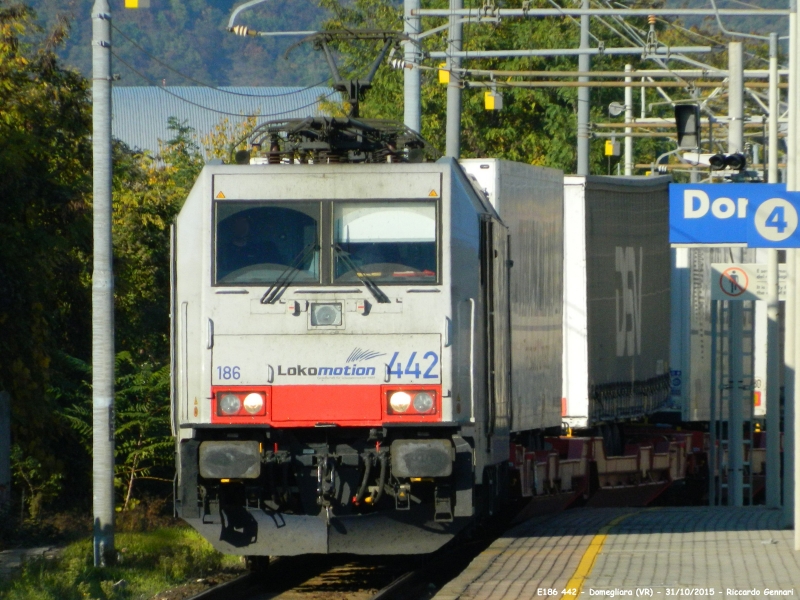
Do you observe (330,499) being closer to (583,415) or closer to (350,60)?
(583,415)

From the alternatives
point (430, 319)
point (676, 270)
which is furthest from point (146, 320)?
point (430, 319)

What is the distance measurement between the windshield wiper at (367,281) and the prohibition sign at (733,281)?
8109mm

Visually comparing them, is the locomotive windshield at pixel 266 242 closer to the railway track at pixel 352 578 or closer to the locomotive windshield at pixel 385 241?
the locomotive windshield at pixel 385 241

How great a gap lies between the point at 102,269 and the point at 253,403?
109 inches

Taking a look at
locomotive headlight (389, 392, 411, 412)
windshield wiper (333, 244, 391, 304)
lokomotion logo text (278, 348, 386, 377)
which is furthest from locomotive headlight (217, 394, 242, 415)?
windshield wiper (333, 244, 391, 304)

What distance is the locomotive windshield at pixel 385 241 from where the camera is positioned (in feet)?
36.2

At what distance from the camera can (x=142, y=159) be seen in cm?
3338

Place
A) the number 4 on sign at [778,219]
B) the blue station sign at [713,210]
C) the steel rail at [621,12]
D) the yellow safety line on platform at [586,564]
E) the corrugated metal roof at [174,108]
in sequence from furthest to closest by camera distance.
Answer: the corrugated metal roof at [174,108], the steel rail at [621,12], the blue station sign at [713,210], the number 4 on sign at [778,219], the yellow safety line on platform at [586,564]

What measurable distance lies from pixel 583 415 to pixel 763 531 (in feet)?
11.2

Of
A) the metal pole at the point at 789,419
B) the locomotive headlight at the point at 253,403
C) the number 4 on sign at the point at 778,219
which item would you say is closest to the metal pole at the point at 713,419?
the metal pole at the point at 789,419

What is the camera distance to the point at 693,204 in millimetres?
12984

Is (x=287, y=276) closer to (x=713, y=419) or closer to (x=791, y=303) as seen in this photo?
(x=791, y=303)

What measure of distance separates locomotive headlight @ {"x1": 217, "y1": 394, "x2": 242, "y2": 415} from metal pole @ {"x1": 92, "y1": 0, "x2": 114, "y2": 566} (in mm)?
2332

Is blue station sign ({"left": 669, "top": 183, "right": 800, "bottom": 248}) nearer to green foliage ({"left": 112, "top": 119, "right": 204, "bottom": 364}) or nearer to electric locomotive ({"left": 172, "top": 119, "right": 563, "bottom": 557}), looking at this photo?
electric locomotive ({"left": 172, "top": 119, "right": 563, "bottom": 557})
